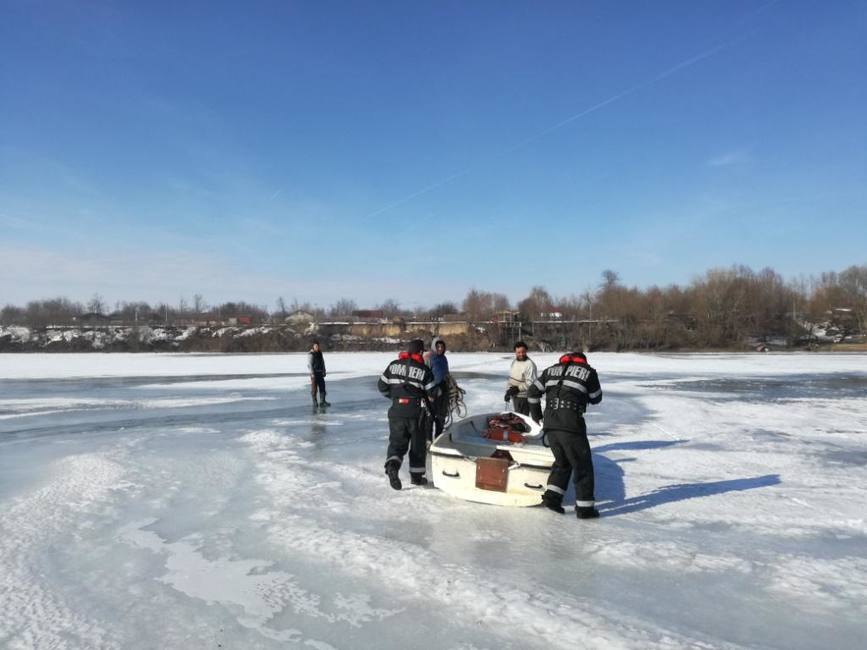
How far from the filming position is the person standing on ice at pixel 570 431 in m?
5.31

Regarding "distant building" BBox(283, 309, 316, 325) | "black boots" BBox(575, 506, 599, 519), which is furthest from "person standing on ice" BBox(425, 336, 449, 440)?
"distant building" BBox(283, 309, 316, 325)

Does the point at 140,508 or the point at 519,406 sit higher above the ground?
the point at 519,406

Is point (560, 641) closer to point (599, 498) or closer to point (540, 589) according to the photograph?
point (540, 589)

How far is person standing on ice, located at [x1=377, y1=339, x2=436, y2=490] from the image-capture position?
6312 millimetres

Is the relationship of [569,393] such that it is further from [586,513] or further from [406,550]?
[406,550]

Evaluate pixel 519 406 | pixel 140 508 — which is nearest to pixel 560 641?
pixel 140 508

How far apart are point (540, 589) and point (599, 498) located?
8.11 feet

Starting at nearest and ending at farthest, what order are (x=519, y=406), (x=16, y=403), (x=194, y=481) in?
(x=194, y=481) < (x=519, y=406) < (x=16, y=403)

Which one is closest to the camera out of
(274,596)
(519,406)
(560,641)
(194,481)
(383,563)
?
(560,641)

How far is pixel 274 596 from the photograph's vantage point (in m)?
3.76

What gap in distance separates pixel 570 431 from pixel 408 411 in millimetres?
1776

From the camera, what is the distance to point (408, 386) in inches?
249

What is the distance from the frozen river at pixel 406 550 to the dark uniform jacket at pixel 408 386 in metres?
0.87

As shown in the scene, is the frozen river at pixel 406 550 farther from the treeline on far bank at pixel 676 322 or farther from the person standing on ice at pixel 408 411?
the treeline on far bank at pixel 676 322
